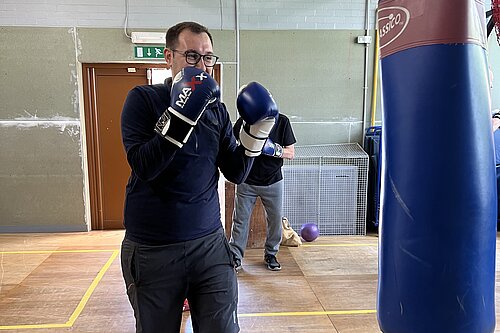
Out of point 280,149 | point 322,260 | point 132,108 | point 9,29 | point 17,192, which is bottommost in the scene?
point 322,260

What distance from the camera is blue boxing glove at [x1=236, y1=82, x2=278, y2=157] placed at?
1.50 meters

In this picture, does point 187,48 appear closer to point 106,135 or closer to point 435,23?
point 435,23

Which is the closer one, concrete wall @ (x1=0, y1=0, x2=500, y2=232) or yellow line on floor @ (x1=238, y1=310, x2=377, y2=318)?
yellow line on floor @ (x1=238, y1=310, x2=377, y2=318)

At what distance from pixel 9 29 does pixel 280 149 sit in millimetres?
3460

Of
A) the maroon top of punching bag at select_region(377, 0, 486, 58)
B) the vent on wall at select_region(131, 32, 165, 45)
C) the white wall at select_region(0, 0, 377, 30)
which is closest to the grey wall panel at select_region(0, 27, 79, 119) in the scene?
the white wall at select_region(0, 0, 377, 30)

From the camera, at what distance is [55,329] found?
2.52 metres

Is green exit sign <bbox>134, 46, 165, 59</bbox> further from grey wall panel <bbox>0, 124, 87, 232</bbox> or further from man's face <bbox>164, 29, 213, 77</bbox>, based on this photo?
man's face <bbox>164, 29, 213, 77</bbox>

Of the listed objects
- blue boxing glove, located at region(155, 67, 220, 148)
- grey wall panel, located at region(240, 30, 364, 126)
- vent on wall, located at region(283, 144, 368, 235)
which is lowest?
vent on wall, located at region(283, 144, 368, 235)

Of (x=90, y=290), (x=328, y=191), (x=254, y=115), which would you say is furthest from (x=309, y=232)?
(x=254, y=115)

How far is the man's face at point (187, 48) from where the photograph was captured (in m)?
1.40

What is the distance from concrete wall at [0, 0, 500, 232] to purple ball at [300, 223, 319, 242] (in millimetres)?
1171

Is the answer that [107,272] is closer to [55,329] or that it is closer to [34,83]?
[55,329]

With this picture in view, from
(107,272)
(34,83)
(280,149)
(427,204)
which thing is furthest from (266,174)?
(34,83)

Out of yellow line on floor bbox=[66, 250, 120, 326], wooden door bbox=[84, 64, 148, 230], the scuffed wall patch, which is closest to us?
yellow line on floor bbox=[66, 250, 120, 326]
